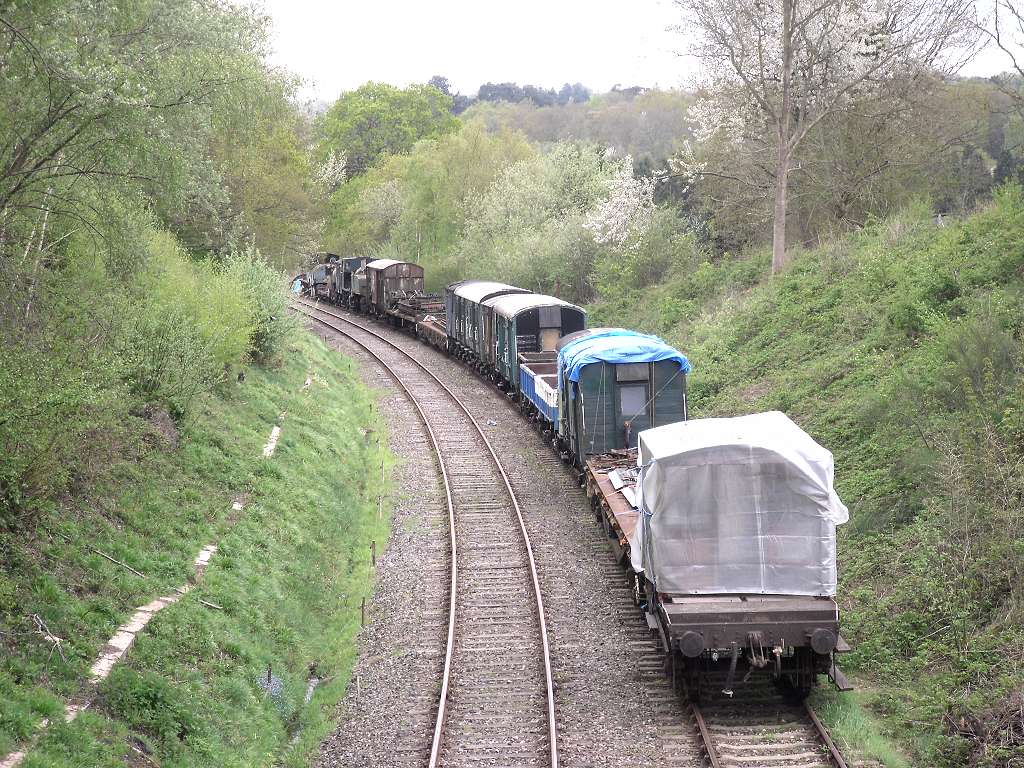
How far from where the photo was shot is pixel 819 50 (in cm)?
2988

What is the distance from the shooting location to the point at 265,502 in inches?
690

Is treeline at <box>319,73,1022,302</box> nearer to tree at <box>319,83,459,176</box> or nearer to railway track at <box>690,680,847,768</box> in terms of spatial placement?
tree at <box>319,83,459,176</box>

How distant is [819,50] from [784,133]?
3085mm

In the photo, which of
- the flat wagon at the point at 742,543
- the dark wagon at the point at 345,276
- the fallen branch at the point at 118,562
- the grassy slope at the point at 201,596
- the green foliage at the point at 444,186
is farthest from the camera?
the green foliage at the point at 444,186

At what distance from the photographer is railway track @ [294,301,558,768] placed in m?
10.7

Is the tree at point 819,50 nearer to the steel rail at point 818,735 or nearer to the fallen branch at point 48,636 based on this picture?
the steel rail at point 818,735

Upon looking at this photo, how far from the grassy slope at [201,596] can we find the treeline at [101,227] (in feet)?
2.64

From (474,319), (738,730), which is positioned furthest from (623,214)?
(738,730)

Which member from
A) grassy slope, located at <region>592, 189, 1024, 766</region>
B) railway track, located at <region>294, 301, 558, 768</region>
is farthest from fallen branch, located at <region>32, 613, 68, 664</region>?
grassy slope, located at <region>592, 189, 1024, 766</region>

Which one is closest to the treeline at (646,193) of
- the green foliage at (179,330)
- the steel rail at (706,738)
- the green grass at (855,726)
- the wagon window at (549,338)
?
the wagon window at (549,338)

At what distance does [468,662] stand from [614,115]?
336 ft

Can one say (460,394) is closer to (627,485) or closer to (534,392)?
(534,392)

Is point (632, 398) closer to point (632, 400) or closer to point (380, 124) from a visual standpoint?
point (632, 400)

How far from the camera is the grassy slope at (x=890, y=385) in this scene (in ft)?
35.7
